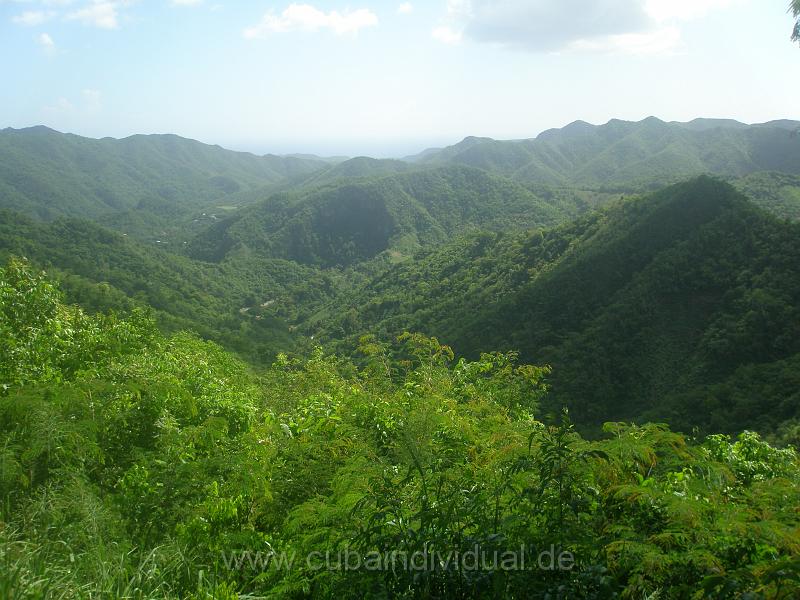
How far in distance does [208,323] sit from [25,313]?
59.5 m

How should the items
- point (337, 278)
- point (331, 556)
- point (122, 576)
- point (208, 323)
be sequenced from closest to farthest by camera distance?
point (122, 576)
point (331, 556)
point (208, 323)
point (337, 278)

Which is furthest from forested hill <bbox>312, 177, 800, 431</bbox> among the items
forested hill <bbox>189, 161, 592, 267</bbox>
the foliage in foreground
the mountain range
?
forested hill <bbox>189, 161, 592, 267</bbox>

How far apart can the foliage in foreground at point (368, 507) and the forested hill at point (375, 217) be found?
402ft

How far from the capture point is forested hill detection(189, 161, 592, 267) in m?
136

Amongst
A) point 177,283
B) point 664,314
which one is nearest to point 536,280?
point 664,314

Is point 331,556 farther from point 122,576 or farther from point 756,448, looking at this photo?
point 756,448

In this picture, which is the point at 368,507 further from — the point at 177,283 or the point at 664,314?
the point at 177,283

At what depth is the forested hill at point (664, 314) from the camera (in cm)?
2944

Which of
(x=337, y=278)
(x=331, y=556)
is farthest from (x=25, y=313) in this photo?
(x=337, y=278)

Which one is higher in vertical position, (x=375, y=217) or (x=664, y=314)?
(x=375, y=217)

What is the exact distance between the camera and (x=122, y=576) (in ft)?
8.91

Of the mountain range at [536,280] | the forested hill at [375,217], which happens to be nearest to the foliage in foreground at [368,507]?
the mountain range at [536,280]

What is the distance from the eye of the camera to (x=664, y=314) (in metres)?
39.2

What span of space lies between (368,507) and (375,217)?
142952 mm
